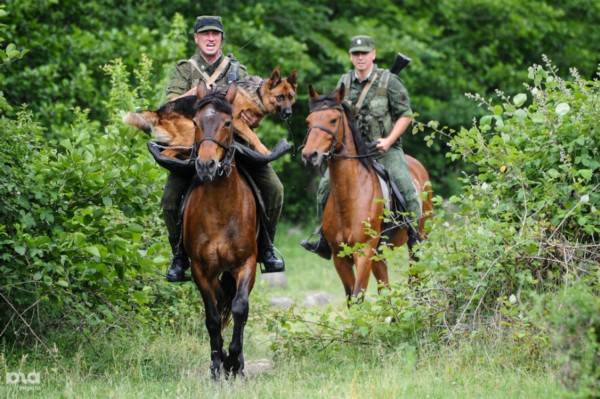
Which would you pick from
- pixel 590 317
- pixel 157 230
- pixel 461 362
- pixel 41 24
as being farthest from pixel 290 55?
pixel 590 317

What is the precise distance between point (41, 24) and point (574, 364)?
16.2 metres

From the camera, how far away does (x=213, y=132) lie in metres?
9.02

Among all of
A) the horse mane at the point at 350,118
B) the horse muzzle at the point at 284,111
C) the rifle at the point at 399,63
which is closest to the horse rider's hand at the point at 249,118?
the horse muzzle at the point at 284,111

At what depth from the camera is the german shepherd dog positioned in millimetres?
9570

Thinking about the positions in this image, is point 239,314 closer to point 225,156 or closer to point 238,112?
point 225,156

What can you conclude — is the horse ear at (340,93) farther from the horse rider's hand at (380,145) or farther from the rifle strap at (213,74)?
the rifle strap at (213,74)

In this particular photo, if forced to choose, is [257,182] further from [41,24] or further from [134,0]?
[134,0]

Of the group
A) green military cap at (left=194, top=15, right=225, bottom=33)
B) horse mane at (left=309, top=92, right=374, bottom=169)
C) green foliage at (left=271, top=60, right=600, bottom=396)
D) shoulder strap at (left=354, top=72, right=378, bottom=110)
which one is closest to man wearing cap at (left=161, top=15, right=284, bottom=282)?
green military cap at (left=194, top=15, right=225, bottom=33)

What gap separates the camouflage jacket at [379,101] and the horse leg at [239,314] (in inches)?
130

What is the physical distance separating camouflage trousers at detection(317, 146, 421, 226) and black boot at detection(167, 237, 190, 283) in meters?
2.59

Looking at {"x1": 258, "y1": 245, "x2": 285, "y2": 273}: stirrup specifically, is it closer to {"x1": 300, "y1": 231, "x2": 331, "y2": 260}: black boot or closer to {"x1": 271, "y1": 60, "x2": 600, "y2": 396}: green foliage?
{"x1": 271, "y1": 60, "x2": 600, "y2": 396}: green foliage

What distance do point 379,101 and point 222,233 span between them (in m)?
3.58

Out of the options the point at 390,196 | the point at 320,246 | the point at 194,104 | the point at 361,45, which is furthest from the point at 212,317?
the point at 361,45

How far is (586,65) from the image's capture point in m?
31.8
